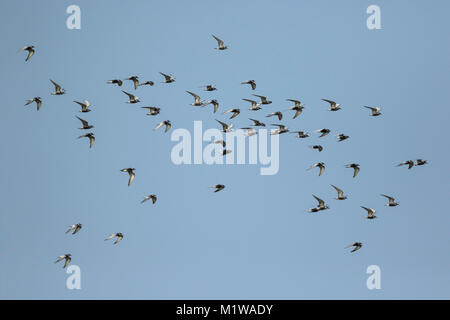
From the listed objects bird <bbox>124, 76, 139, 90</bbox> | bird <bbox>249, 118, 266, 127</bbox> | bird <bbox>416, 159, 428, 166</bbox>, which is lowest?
bird <bbox>416, 159, 428, 166</bbox>

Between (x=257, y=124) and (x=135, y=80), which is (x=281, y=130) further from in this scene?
(x=135, y=80)

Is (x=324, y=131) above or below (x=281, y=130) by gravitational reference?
below

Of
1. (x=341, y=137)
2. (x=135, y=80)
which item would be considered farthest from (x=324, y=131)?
(x=135, y=80)

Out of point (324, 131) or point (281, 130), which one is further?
point (281, 130)

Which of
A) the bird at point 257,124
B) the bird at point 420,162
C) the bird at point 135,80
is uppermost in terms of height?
the bird at point 135,80

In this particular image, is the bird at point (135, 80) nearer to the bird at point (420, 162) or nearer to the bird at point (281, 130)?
the bird at point (281, 130)

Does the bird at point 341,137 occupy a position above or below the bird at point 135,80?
below

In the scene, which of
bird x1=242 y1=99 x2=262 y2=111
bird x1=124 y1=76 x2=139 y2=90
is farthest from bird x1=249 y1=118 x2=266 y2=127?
bird x1=124 y1=76 x2=139 y2=90

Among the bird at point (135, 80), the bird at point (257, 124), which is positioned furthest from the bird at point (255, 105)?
the bird at point (135, 80)

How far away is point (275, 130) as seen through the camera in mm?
108938

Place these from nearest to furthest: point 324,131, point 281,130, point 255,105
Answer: point 324,131 < point 255,105 < point 281,130

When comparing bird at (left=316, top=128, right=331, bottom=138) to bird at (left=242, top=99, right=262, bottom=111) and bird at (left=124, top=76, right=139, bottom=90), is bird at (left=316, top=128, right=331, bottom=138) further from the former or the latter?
bird at (left=124, top=76, right=139, bottom=90)
